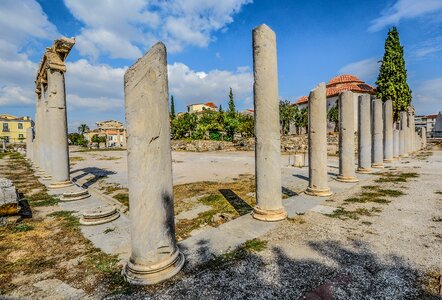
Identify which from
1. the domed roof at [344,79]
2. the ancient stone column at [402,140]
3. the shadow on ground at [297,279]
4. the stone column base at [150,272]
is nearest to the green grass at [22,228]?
the stone column base at [150,272]

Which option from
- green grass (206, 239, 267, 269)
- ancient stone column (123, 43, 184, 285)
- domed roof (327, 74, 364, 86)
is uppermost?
domed roof (327, 74, 364, 86)

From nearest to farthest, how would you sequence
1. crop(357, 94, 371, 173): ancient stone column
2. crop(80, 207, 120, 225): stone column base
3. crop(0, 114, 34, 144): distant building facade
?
crop(80, 207, 120, 225): stone column base → crop(357, 94, 371, 173): ancient stone column → crop(0, 114, 34, 144): distant building facade

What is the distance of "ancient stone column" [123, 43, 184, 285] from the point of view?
10.4 feet

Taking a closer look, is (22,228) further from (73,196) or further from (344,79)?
(344,79)

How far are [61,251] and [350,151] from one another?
8961 millimetres

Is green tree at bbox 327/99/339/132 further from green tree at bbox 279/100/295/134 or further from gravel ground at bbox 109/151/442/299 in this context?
gravel ground at bbox 109/151/442/299

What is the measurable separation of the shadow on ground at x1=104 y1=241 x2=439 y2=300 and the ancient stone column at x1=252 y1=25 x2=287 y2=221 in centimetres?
160

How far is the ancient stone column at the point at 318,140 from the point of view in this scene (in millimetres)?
7137

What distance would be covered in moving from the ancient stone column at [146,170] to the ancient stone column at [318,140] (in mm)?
5290

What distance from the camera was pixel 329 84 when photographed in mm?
49844

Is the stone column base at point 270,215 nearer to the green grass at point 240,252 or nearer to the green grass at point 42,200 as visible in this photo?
the green grass at point 240,252

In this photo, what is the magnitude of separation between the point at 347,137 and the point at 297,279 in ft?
23.7

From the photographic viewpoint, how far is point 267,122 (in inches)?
199

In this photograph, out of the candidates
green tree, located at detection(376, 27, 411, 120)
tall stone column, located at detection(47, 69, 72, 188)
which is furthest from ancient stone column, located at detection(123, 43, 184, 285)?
green tree, located at detection(376, 27, 411, 120)
